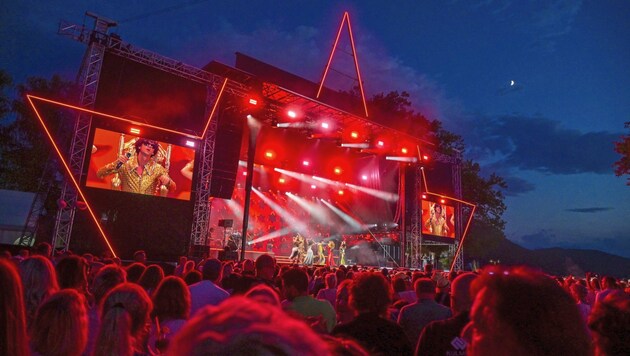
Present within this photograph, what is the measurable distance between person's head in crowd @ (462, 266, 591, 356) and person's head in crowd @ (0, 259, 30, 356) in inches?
62.0

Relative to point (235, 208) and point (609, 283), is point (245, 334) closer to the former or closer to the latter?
point (609, 283)

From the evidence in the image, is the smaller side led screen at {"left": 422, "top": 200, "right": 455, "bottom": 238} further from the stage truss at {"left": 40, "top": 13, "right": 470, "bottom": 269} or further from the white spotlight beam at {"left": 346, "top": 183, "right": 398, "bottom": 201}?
the stage truss at {"left": 40, "top": 13, "right": 470, "bottom": 269}

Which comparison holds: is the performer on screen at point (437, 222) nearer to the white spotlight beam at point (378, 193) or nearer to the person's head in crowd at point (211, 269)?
the white spotlight beam at point (378, 193)

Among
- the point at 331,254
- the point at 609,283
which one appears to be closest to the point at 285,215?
the point at 331,254

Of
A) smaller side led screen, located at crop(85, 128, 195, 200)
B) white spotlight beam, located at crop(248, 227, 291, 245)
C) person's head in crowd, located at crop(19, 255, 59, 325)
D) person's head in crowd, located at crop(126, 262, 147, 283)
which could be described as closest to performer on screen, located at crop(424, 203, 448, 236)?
white spotlight beam, located at crop(248, 227, 291, 245)

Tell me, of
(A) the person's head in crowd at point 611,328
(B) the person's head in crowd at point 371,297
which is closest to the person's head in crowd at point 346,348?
(A) the person's head in crowd at point 611,328

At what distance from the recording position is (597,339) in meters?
2.16

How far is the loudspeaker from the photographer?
1670cm

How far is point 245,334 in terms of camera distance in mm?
779

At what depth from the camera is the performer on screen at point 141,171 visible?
13.3 meters

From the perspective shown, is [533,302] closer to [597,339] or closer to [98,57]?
[597,339]

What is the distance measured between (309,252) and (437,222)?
7475mm

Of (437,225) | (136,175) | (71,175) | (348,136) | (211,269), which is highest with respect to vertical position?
(348,136)

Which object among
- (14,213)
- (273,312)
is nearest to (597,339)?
(273,312)
